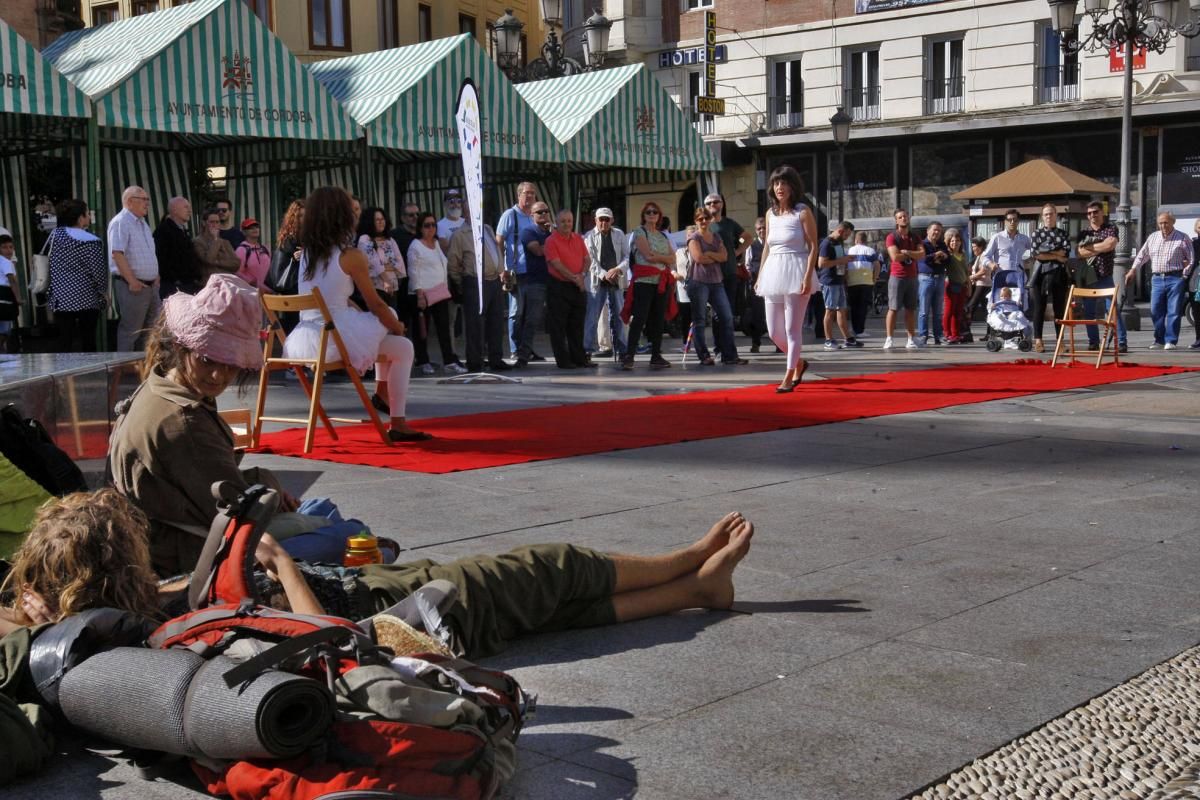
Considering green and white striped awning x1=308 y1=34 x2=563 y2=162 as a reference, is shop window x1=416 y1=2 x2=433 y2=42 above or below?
above

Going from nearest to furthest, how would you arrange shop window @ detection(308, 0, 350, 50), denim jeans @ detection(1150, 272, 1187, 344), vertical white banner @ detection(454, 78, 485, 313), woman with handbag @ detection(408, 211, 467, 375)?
vertical white banner @ detection(454, 78, 485, 313) < woman with handbag @ detection(408, 211, 467, 375) < denim jeans @ detection(1150, 272, 1187, 344) < shop window @ detection(308, 0, 350, 50)

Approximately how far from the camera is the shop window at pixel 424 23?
1473 inches

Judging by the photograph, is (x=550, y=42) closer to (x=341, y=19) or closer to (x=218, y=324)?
(x=341, y=19)

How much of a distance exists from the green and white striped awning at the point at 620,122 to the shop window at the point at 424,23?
54.1ft

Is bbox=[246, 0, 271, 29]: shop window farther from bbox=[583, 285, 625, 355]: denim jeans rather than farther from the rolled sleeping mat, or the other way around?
the rolled sleeping mat

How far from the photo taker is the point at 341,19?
34938 millimetres

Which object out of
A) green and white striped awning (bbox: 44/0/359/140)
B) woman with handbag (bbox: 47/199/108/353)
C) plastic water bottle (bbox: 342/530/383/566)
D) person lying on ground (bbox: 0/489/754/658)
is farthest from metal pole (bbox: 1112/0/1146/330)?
plastic water bottle (bbox: 342/530/383/566)

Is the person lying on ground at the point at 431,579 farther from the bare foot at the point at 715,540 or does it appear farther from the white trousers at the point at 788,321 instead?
the white trousers at the point at 788,321

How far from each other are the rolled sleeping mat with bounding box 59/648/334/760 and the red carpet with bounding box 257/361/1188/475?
172 inches

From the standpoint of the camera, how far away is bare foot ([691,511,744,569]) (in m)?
4.42

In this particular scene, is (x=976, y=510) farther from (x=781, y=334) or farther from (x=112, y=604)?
(x=781, y=334)

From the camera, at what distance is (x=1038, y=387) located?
39.5 feet

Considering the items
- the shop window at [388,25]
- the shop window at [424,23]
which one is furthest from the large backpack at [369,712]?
the shop window at [424,23]

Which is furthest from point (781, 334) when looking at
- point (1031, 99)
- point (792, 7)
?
point (792, 7)
